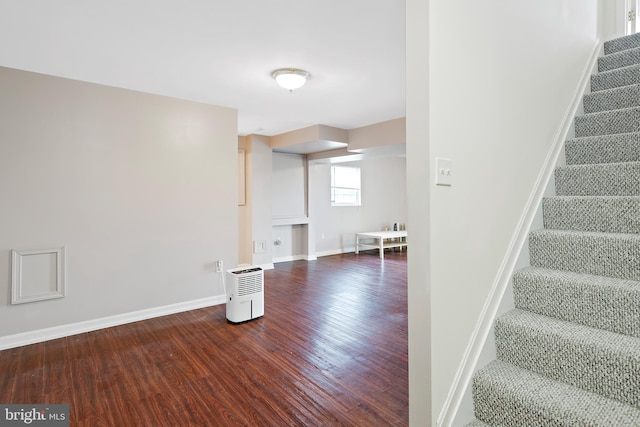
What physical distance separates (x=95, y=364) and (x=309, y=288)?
267cm

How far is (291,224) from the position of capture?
677 centimetres

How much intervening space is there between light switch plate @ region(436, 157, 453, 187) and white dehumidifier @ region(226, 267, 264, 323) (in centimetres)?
252

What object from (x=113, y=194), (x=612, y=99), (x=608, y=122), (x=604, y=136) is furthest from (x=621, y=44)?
(x=113, y=194)

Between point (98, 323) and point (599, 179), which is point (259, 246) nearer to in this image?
point (98, 323)

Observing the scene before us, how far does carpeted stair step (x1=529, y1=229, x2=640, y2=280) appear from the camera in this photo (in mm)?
1422

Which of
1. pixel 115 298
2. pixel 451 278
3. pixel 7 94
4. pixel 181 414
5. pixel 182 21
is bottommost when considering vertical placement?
pixel 181 414

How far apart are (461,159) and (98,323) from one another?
139 inches

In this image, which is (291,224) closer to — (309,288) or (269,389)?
(309,288)

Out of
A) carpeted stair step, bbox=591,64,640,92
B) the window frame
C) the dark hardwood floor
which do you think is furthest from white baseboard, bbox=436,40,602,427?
the window frame

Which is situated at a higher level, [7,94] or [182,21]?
[182,21]

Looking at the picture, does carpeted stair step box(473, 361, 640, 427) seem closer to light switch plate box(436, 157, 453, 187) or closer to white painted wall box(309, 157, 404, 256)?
Answer: light switch plate box(436, 157, 453, 187)

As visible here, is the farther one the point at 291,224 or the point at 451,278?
the point at 291,224

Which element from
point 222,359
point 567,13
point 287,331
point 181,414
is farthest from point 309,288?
point 567,13

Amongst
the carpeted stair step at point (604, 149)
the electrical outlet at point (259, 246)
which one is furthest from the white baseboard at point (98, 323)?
the carpeted stair step at point (604, 149)
